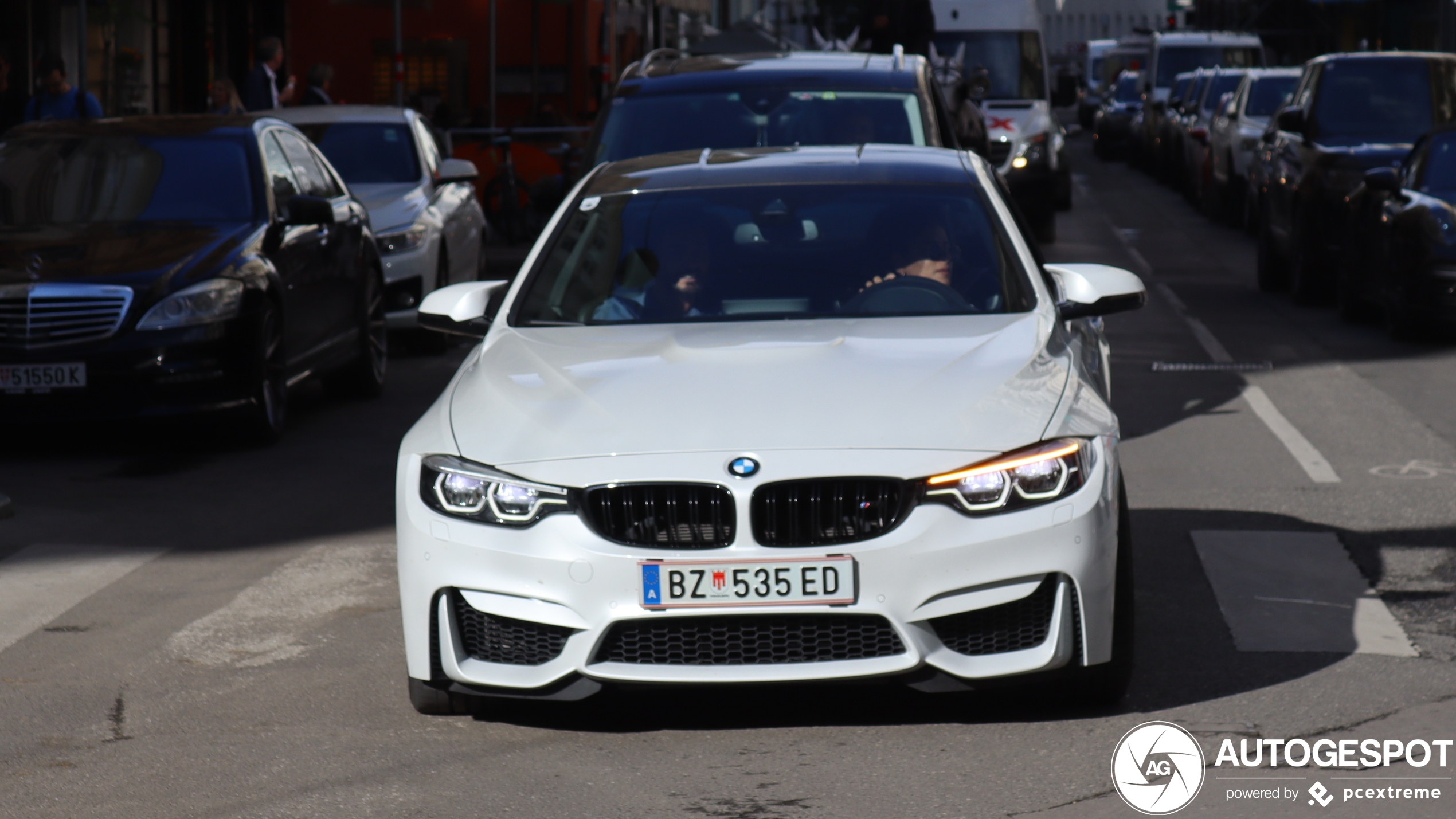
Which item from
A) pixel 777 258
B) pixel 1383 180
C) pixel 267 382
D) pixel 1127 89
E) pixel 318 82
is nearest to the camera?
pixel 777 258

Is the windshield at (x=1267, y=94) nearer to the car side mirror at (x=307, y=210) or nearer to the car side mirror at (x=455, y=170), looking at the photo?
the car side mirror at (x=455, y=170)

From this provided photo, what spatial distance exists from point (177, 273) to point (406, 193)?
15.6ft

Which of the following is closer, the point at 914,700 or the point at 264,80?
the point at 914,700

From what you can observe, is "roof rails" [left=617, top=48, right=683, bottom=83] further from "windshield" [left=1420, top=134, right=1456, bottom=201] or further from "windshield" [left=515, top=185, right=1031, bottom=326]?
"windshield" [left=1420, top=134, right=1456, bottom=201]

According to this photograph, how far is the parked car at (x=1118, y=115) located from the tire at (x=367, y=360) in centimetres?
3196

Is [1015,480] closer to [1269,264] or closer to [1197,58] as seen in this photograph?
[1269,264]

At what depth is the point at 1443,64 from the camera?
1728cm

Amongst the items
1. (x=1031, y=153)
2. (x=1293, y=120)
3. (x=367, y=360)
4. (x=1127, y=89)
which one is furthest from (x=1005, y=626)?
(x=1127, y=89)

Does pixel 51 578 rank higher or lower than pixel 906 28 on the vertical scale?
lower

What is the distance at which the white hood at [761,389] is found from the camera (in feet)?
16.0

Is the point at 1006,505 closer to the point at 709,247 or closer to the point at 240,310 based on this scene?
the point at 709,247

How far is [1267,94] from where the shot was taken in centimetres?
2533

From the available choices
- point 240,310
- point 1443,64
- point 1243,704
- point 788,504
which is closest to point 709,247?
point 788,504

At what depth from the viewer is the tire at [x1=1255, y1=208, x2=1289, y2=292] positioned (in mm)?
17297
